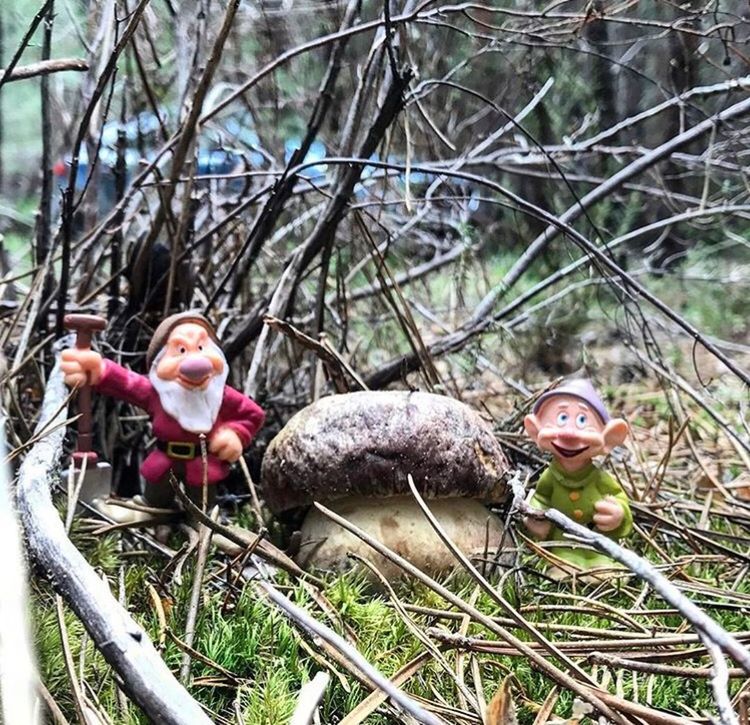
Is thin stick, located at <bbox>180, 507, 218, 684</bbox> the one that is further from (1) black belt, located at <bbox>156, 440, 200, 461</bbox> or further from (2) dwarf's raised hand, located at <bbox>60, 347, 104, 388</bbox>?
(2) dwarf's raised hand, located at <bbox>60, 347, 104, 388</bbox>

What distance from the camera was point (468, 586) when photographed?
4.42ft

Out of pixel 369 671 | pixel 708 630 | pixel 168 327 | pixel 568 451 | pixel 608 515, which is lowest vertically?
pixel 608 515

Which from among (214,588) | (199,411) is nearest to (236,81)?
(199,411)

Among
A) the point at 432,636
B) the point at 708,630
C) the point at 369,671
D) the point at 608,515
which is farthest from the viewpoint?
the point at 608,515

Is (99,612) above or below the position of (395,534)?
above

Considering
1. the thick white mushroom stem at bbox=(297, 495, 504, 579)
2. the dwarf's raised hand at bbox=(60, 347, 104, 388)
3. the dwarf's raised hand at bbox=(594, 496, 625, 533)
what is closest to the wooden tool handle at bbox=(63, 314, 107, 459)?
the dwarf's raised hand at bbox=(60, 347, 104, 388)

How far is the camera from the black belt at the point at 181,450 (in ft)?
4.83

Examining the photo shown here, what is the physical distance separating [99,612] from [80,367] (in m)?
0.70

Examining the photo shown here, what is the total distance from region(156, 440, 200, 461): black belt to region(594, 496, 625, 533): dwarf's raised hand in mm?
792

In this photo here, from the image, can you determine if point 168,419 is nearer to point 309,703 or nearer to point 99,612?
point 99,612

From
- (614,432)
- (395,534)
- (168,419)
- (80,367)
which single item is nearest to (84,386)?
(80,367)

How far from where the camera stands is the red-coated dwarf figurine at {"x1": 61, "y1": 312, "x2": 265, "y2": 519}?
1403 millimetres

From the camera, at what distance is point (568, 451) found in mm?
1475

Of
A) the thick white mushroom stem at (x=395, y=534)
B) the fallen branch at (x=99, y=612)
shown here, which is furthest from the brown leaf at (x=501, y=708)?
the thick white mushroom stem at (x=395, y=534)
